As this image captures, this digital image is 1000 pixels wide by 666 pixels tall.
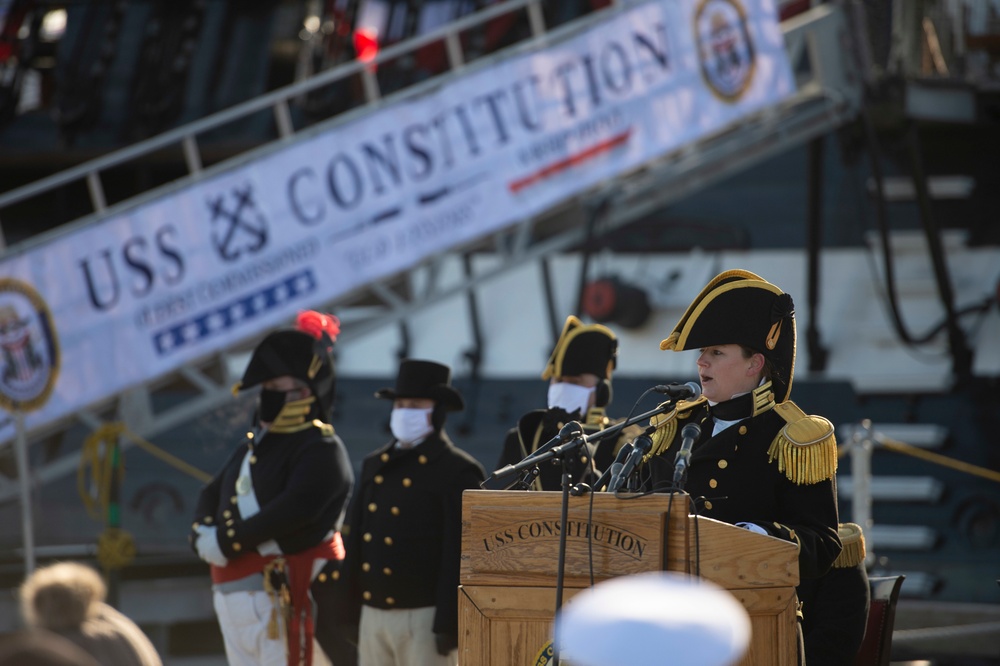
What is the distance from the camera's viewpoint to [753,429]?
343cm

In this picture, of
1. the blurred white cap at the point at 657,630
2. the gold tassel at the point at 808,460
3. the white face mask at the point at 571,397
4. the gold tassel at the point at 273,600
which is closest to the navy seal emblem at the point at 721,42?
the white face mask at the point at 571,397

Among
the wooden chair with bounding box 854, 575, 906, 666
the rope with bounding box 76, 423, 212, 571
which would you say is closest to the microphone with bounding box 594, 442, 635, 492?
the wooden chair with bounding box 854, 575, 906, 666

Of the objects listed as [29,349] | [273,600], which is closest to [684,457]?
[273,600]

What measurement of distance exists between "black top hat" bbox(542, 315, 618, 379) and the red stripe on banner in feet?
10.3

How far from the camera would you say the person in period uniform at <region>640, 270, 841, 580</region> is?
131 inches

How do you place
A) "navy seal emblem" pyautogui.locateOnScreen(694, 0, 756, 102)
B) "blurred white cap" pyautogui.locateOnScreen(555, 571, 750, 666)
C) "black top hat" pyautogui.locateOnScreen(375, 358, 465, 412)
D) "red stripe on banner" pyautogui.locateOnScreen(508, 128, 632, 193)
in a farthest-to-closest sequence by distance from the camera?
"navy seal emblem" pyautogui.locateOnScreen(694, 0, 756, 102) < "red stripe on banner" pyautogui.locateOnScreen(508, 128, 632, 193) < "black top hat" pyautogui.locateOnScreen(375, 358, 465, 412) < "blurred white cap" pyautogui.locateOnScreen(555, 571, 750, 666)

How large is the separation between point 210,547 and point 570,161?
4351 mm

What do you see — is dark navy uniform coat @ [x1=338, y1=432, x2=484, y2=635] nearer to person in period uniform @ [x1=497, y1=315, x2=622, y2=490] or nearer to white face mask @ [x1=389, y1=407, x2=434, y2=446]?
white face mask @ [x1=389, y1=407, x2=434, y2=446]

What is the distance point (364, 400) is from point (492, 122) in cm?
429

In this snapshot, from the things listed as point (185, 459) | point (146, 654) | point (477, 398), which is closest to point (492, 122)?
point (477, 398)

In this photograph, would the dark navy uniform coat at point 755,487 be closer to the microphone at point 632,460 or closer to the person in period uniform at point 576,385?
the microphone at point 632,460

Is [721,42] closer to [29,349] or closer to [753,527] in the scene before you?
[29,349]

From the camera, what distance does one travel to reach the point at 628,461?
308cm

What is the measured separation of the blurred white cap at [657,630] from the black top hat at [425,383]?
144 inches
